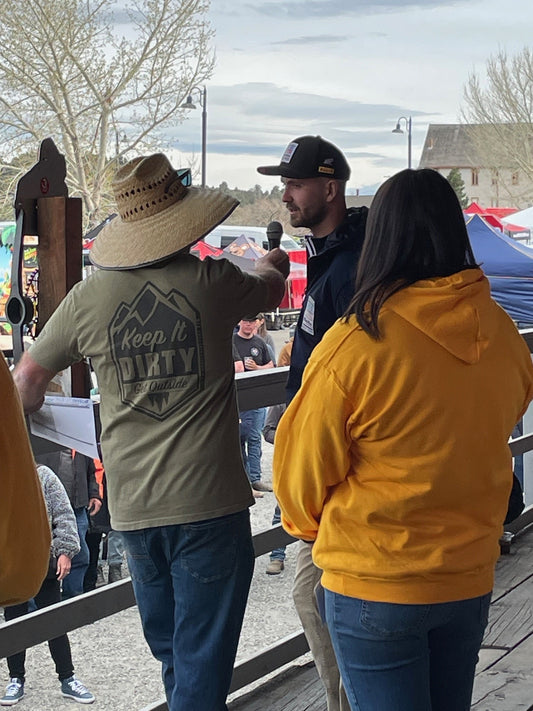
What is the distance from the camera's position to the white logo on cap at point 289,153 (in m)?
2.00

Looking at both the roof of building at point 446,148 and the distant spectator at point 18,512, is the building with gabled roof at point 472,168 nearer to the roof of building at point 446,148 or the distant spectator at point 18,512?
the roof of building at point 446,148

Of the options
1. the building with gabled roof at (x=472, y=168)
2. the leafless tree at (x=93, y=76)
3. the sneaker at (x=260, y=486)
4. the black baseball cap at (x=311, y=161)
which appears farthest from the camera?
the building with gabled roof at (x=472, y=168)

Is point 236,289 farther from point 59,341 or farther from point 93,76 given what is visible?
point 93,76

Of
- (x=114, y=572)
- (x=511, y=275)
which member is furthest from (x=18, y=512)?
(x=511, y=275)

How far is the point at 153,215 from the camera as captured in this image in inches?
66.7

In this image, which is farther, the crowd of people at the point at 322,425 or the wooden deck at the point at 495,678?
the wooden deck at the point at 495,678

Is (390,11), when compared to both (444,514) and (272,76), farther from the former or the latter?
(444,514)

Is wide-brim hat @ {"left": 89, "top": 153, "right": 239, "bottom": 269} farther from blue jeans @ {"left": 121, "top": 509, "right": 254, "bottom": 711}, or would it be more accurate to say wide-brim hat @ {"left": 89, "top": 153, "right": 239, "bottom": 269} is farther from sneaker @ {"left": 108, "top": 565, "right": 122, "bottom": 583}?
sneaker @ {"left": 108, "top": 565, "right": 122, "bottom": 583}

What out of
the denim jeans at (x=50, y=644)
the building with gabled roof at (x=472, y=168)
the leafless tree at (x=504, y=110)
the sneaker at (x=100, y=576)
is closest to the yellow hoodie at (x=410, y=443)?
the denim jeans at (x=50, y=644)

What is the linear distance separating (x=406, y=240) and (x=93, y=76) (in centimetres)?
1472

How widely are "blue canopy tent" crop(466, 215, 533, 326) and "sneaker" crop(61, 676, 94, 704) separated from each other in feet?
24.2

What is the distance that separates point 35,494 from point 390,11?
21570 millimetres

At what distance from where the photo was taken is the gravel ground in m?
4.41

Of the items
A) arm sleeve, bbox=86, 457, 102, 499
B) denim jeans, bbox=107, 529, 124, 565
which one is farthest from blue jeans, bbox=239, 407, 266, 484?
arm sleeve, bbox=86, 457, 102, 499
